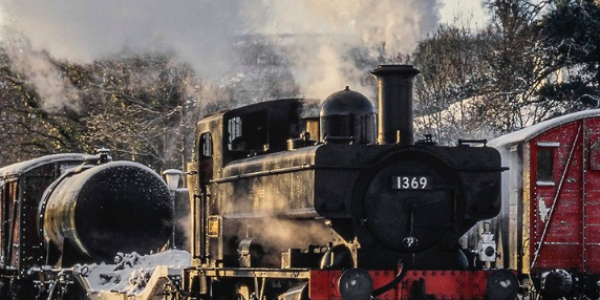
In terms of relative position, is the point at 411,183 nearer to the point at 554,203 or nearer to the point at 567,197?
the point at 554,203

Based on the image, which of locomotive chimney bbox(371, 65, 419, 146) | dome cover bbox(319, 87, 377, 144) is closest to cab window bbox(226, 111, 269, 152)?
dome cover bbox(319, 87, 377, 144)

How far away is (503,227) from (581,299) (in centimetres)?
172

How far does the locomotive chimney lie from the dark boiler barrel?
328 inches

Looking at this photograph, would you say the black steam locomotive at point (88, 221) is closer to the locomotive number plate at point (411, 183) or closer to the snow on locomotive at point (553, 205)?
the snow on locomotive at point (553, 205)

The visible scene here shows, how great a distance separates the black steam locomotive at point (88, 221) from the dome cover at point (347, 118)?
794 centimetres

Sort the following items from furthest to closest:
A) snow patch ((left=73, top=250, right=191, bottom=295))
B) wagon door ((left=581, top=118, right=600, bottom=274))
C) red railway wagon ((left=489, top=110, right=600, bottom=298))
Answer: wagon door ((left=581, top=118, right=600, bottom=274)) → red railway wagon ((left=489, top=110, right=600, bottom=298)) → snow patch ((left=73, top=250, right=191, bottom=295))

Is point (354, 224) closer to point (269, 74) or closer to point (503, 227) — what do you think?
point (503, 227)

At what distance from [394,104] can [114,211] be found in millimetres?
8753

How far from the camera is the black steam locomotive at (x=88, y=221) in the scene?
19766 millimetres

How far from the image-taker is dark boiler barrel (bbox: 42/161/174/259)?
1969cm

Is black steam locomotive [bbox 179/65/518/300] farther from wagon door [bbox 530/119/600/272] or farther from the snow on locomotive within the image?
wagon door [bbox 530/119/600/272]

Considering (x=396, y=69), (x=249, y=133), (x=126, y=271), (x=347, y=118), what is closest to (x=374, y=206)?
(x=347, y=118)

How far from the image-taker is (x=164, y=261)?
1797cm

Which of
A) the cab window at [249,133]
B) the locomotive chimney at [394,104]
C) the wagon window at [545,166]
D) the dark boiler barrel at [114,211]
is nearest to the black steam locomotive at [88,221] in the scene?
the dark boiler barrel at [114,211]
